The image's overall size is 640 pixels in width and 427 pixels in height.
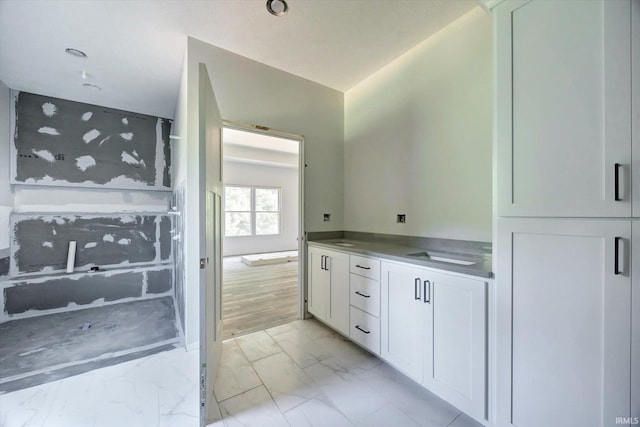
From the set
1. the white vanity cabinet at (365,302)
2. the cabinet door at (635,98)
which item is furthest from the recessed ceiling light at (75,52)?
the cabinet door at (635,98)

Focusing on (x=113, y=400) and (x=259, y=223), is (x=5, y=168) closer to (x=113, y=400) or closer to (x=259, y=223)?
(x=113, y=400)

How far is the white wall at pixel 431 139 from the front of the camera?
1.80 metres

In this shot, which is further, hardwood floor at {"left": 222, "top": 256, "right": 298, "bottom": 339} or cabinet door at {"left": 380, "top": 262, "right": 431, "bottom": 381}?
hardwood floor at {"left": 222, "top": 256, "right": 298, "bottom": 339}

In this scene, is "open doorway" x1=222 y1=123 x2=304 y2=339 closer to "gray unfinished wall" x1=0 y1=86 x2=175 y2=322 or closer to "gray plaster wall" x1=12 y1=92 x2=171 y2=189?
"gray unfinished wall" x1=0 y1=86 x2=175 y2=322

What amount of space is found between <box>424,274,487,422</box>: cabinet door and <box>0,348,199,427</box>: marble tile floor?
1.51 metres

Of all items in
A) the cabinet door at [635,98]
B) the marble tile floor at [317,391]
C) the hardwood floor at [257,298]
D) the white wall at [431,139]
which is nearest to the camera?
the cabinet door at [635,98]

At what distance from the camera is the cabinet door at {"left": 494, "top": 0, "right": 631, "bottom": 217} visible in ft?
2.92

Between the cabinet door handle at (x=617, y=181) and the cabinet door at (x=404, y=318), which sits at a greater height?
the cabinet door handle at (x=617, y=181)

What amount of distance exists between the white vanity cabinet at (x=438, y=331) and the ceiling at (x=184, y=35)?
1.96 m

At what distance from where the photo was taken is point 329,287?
239cm

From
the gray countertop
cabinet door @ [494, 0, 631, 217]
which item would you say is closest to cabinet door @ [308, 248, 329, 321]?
the gray countertop

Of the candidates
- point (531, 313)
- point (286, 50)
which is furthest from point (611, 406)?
point (286, 50)

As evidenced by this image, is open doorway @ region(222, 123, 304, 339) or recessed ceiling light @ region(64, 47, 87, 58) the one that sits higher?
recessed ceiling light @ region(64, 47, 87, 58)

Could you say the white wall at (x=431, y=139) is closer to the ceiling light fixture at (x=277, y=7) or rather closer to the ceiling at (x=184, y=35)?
the ceiling at (x=184, y=35)
